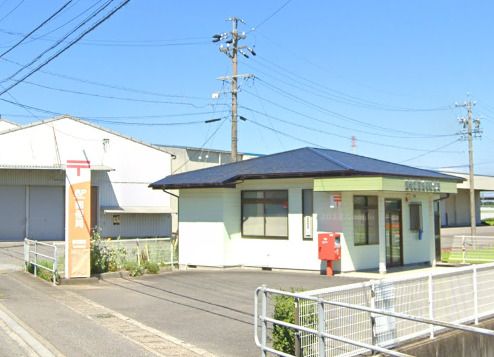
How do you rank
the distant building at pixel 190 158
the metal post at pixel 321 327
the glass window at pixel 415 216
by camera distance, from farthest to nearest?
the distant building at pixel 190 158 < the glass window at pixel 415 216 < the metal post at pixel 321 327

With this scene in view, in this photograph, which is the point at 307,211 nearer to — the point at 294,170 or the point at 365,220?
the point at 294,170

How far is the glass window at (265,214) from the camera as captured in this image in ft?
63.9

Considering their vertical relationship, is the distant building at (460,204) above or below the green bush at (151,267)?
above

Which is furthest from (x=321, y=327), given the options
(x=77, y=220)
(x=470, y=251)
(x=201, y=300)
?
(x=470, y=251)

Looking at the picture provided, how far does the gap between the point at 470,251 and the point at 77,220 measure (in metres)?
16.9

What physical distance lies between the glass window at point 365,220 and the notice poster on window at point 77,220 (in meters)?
8.51

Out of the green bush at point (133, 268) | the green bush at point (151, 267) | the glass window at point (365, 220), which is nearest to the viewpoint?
the green bush at point (133, 268)

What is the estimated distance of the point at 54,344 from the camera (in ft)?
28.2

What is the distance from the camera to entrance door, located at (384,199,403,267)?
1984 cm

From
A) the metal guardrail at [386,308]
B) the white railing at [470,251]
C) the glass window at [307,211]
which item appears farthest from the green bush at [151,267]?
the white railing at [470,251]

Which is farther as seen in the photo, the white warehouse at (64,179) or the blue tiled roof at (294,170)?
the white warehouse at (64,179)

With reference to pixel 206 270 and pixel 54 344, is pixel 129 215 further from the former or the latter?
pixel 54 344

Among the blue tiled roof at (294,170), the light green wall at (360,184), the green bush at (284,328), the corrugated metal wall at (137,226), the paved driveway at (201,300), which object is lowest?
the paved driveway at (201,300)

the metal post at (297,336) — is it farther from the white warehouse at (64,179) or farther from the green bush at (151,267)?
the white warehouse at (64,179)
